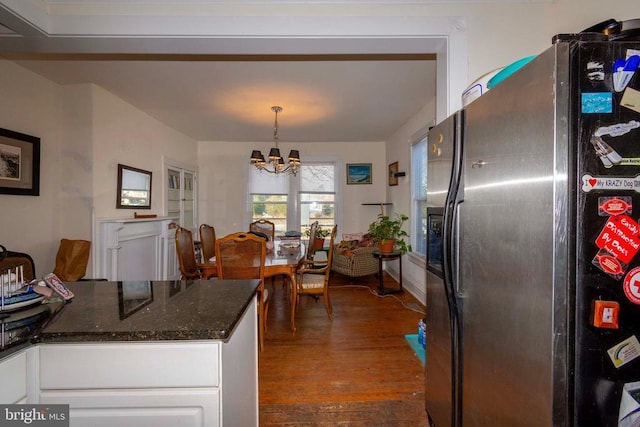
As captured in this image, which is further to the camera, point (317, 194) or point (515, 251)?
point (317, 194)

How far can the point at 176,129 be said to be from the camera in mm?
4844

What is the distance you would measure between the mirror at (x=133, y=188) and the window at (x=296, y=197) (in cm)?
201

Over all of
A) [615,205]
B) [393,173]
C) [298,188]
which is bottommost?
[615,205]

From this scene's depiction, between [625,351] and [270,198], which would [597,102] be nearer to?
[625,351]

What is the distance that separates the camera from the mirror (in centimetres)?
350

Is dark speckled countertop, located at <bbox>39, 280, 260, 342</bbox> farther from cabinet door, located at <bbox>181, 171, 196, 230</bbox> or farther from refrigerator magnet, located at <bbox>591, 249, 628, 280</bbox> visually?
cabinet door, located at <bbox>181, 171, 196, 230</bbox>

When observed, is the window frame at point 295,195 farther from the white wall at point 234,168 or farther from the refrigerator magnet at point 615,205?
the refrigerator magnet at point 615,205

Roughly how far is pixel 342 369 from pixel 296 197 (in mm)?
3863

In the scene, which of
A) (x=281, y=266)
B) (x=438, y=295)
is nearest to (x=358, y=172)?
(x=281, y=266)

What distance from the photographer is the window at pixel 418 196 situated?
164 inches

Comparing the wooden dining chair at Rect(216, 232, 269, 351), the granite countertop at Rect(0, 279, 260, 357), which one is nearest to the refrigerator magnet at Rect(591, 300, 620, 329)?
the granite countertop at Rect(0, 279, 260, 357)

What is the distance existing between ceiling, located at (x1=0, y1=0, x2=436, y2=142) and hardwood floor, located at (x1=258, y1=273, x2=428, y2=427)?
228 cm

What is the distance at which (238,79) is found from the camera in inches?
117

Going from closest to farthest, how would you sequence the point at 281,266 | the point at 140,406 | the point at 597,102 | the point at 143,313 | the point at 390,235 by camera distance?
the point at 597,102
the point at 140,406
the point at 143,313
the point at 281,266
the point at 390,235
